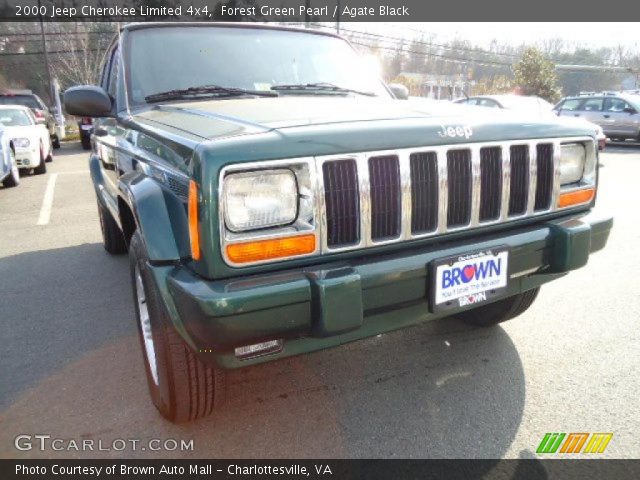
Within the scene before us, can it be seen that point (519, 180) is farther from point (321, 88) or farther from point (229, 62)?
point (229, 62)

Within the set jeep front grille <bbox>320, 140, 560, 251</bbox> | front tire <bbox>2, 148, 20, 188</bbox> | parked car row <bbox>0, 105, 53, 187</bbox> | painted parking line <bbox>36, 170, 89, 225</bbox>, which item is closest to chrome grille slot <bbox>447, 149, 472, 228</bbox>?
jeep front grille <bbox>320, 140, 560, 251</bbox>

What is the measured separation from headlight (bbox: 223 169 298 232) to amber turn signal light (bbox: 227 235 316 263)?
64 mm

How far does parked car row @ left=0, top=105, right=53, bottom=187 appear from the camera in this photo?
27.5 ft

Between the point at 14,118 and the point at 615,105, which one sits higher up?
the point at 14,118

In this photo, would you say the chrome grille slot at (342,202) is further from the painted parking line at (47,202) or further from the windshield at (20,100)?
the windshield at (20,100)

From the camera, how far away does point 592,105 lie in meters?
14.8

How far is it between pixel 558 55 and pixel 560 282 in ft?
213

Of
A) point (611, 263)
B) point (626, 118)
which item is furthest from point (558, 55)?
point (611, 263)

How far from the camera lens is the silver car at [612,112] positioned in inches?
558

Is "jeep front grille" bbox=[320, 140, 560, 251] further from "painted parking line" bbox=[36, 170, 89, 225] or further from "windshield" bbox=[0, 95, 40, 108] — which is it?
"windshield" bbox=[0, 95, 40, 108]

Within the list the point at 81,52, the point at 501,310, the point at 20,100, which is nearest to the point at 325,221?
the point at 501,310

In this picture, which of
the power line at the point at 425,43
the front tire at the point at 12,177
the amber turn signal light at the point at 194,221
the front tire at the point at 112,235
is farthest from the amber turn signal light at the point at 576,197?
the power line at the point at 425,43

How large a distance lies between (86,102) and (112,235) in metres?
1.97

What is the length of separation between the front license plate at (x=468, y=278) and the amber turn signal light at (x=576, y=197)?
59cm
